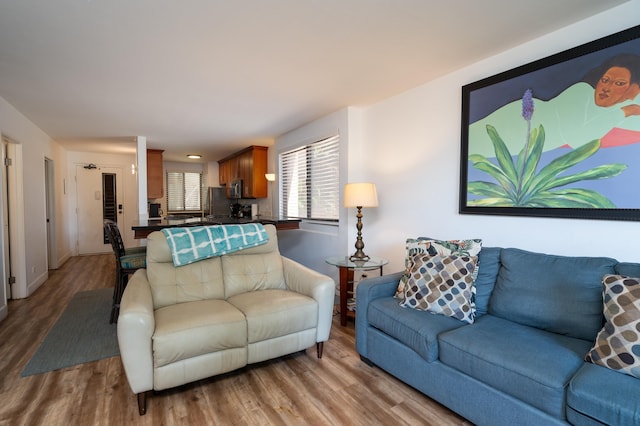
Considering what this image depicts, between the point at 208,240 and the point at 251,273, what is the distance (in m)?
0.47

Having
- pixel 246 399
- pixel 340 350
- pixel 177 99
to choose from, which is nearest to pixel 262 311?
pixel 246 399

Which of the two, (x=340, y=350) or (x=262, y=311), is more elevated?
(x=262, y=311)

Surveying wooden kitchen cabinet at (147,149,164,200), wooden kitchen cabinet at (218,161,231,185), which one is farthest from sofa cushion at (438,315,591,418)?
wooden kitchen cabinet at (218,161,231,185)

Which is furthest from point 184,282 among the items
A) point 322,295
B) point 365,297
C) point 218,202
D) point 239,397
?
point 218,202

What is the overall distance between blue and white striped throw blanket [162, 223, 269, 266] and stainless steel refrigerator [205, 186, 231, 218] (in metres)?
4.69

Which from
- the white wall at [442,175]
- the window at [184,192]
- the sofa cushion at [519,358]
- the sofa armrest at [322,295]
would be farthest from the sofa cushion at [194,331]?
the window at [184,192]

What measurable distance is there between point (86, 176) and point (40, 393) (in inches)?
241

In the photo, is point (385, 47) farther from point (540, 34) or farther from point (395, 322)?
point (395, 322)

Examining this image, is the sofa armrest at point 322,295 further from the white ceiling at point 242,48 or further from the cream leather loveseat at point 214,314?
the white ceiling at point 242,48

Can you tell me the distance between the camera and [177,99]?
3.30 m

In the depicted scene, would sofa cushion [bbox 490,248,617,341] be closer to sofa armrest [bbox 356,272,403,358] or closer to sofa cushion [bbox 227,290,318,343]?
sofa armrest [bbox 356,272,403,358]

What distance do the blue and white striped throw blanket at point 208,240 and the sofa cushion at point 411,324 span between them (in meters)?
1.24

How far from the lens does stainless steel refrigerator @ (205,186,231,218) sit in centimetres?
727

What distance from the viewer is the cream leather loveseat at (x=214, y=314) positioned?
5.85 ft
